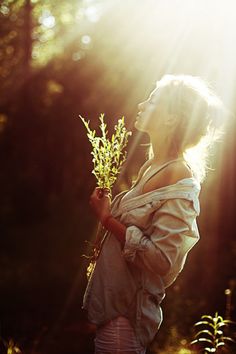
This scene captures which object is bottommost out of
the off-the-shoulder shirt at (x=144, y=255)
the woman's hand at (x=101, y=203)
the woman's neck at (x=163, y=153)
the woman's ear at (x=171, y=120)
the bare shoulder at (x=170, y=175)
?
the off-the-shoulder shirt at (x=144, y=255)

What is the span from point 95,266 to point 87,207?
9500mm

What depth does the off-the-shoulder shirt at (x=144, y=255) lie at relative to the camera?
293 cm

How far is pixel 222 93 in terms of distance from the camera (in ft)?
32.9

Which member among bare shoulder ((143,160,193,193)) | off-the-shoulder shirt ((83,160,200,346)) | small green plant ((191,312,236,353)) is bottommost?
small green plant ((191,312,236,353))

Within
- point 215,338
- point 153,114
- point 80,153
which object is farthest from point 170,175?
point 80,153

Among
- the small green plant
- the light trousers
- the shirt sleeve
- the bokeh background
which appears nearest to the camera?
the shirt sleeve

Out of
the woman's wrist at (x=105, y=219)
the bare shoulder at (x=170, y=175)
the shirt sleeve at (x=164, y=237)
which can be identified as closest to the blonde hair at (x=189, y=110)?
the bare shoulder at (x=170, y=175)

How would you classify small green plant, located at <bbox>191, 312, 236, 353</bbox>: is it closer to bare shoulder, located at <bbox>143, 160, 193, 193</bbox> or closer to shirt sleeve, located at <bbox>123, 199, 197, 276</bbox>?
shirt sleeve, located at <bbox>123, 199, 197, 276</bbox>

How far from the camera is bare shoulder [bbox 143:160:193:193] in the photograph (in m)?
3.07

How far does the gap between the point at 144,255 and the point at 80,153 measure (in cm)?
1269

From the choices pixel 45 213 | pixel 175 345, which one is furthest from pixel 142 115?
pixel 45 213

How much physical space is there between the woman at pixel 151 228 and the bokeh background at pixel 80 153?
1.35 m

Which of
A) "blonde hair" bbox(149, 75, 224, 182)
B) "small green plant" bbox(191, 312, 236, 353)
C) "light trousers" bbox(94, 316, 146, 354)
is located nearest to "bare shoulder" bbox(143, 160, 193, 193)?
"blonde hair" bbox(149, 75, 224, 182)

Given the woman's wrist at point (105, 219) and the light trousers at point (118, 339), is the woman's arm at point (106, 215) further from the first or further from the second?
the light trousers at point (118, 339)
